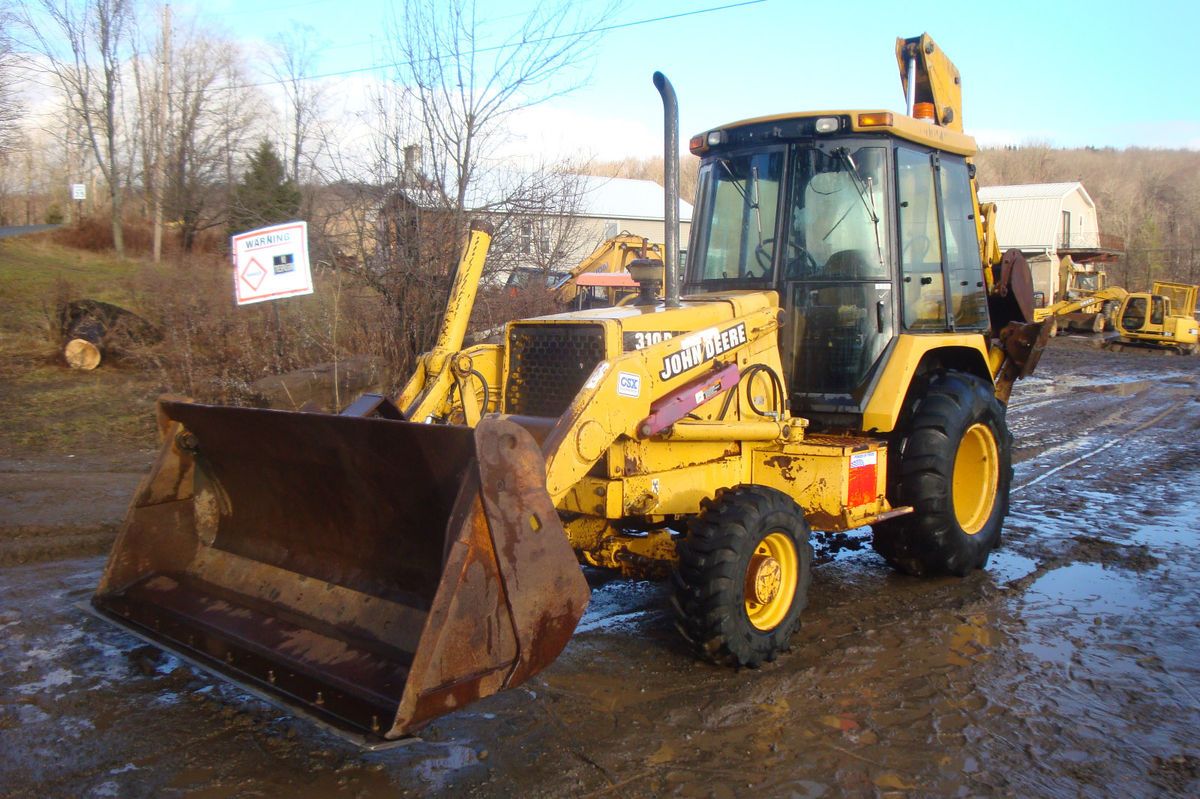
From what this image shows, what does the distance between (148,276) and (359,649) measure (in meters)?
12.1

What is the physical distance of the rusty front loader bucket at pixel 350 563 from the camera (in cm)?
333

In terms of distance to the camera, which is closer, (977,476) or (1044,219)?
(977,476)

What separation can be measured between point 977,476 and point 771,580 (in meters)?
2.44

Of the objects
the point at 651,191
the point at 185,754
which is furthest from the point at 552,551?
the point at 651,191

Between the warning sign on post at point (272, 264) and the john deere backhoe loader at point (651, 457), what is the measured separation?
3870mm

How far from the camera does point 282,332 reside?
12359 mm

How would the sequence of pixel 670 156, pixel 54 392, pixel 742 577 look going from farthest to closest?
pixel 54 392 < pixel 670 156 < pixel 742 577

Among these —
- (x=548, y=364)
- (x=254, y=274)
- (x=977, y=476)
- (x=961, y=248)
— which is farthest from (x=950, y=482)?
(x=254, y=274)

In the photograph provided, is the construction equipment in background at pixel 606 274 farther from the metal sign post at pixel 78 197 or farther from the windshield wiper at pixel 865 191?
the metal sign post at pixel 78 197

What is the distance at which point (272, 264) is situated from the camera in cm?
904

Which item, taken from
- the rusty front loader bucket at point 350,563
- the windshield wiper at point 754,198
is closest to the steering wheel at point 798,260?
the windshield wiper at point 754,198

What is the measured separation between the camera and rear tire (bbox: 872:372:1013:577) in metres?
5.61

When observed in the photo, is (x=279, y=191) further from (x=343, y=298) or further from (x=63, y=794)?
(x=63, y=794)

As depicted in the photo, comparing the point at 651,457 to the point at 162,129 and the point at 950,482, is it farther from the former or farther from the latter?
the point at 162,129
